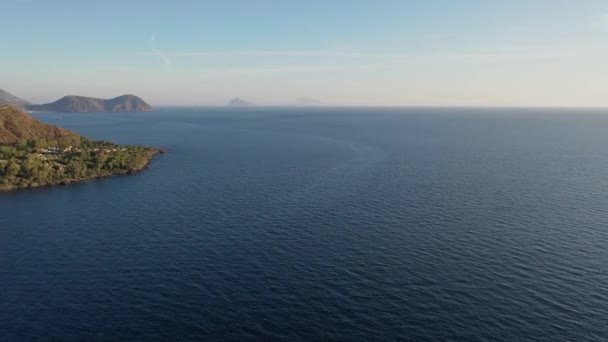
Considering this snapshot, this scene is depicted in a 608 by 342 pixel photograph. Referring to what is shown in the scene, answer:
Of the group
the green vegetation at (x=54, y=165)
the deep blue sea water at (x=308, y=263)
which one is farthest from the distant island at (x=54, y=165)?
the deep blue sea water at (x=308, y=263)

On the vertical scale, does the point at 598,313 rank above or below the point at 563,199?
below

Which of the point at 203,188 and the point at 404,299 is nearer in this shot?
the point at 404,299

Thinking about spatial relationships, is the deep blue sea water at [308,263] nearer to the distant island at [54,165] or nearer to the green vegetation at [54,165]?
the distant island at [54,165]

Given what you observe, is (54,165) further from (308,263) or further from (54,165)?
(308,263)

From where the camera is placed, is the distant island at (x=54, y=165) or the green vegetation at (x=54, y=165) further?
the green vegetation at (x=54, y=165)

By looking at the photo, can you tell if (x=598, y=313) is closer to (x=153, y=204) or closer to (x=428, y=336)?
(x=428, y=336)

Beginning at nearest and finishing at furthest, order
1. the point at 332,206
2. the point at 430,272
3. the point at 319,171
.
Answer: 1. the point at 430,272
2. the point at 332,206
3. the point at 319,171

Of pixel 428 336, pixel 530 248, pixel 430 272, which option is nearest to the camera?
pixel 428 336

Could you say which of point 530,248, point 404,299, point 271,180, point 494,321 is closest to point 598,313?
point 494,321

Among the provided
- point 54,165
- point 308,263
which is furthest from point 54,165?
point 308,263

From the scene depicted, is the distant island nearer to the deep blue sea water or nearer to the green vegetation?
the green vegetation

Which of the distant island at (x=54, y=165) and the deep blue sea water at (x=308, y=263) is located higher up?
the distant island at (x=54, y=165)
